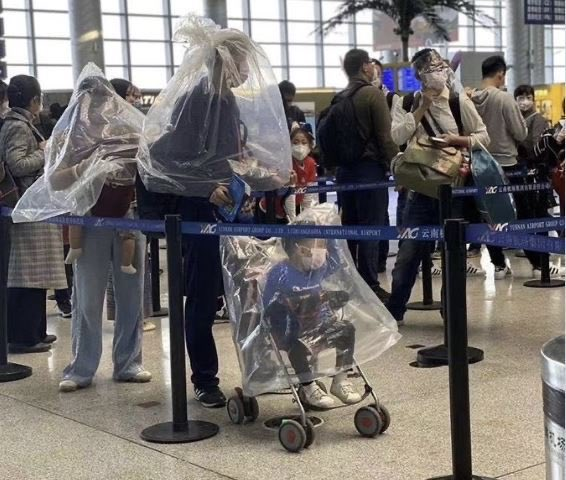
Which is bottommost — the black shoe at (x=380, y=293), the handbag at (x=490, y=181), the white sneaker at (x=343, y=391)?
the black shoe at (x=380, y=293)

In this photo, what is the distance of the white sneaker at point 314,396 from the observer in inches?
175

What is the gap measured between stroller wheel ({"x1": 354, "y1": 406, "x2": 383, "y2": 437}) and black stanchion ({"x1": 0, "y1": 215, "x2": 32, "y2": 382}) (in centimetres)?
241

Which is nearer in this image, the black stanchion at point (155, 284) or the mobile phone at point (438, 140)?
the mobile phone at point (438, 140)

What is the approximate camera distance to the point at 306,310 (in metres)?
4.30

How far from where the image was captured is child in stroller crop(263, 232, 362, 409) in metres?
4.27

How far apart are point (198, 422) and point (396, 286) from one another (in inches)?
91.2

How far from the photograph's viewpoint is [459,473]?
11.4ft

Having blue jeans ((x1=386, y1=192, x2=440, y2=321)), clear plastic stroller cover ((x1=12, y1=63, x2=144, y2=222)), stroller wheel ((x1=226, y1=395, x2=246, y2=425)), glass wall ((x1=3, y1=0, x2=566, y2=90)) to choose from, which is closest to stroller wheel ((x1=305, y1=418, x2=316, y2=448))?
stroller wheel ((x1=226, y1=395, x2=246, y2=425))

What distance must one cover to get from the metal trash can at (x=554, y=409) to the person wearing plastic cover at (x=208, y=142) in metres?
2.64

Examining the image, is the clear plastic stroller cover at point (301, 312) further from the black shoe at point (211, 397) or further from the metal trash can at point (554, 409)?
the metal trash can at point (554, 409)

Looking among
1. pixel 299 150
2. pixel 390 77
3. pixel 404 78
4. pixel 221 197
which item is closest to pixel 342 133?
pixel 299 150

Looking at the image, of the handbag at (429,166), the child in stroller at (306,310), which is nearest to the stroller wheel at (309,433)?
the child in stroller at (306,310)

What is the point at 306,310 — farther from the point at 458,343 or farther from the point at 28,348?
the point at 28,348

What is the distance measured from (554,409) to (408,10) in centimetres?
2384
